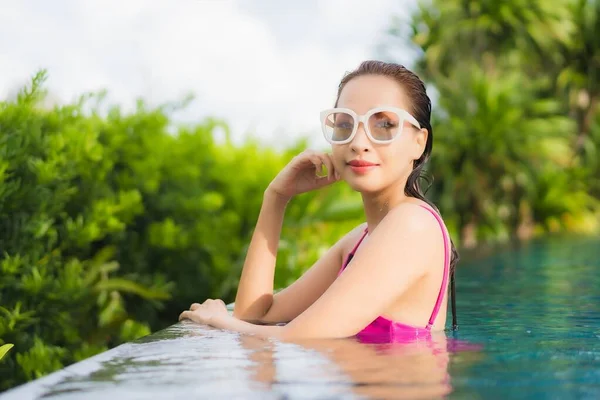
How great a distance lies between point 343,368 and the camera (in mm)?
2654

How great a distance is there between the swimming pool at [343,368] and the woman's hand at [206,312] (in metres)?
0.06

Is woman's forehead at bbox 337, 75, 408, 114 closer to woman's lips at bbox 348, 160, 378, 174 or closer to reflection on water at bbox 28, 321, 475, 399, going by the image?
woman's lips at bbox 348, 160, 378, 174

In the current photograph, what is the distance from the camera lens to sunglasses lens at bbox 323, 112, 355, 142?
329 cm

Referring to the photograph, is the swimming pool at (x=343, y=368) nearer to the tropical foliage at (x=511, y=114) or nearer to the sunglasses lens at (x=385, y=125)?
the sunglasses lens at (x=385, y=125)

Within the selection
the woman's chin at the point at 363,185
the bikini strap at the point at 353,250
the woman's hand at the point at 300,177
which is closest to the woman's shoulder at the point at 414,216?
the woman's chin at the point at 363,185

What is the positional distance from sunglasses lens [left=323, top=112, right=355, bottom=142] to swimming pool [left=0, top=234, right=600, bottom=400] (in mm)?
729

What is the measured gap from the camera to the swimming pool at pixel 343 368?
2.35 metres

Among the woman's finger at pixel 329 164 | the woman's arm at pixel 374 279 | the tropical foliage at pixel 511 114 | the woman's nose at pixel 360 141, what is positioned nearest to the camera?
the woman's arm at pixel 374 279

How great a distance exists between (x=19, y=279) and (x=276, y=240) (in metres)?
1.90

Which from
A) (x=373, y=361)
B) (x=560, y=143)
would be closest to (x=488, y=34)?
(x=560, y=143)

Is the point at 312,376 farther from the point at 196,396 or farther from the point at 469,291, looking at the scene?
the point at 469,291

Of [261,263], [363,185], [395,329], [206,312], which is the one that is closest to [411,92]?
[363,185]

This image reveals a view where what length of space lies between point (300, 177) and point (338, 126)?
0.65 m

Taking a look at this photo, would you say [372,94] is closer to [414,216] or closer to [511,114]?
[414,216]
